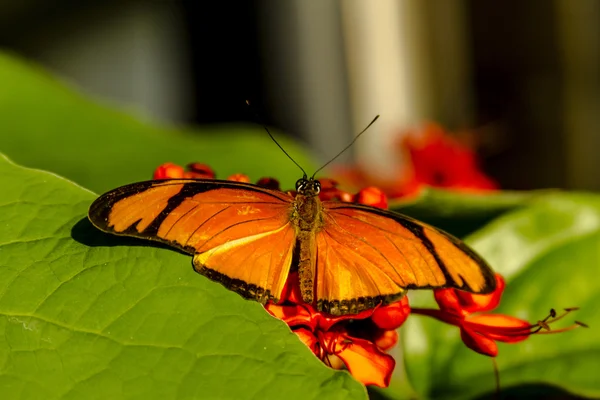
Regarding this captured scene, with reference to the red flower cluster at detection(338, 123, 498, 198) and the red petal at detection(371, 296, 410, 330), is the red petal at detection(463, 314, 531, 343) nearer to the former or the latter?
the red petal at detection(371, 296, 410, 330)

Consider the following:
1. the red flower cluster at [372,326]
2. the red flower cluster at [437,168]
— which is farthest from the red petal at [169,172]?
the red flower cluster at [437,168]

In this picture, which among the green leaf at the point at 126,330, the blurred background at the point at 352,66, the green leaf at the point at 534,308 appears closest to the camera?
the green leaf at the point at 126,330

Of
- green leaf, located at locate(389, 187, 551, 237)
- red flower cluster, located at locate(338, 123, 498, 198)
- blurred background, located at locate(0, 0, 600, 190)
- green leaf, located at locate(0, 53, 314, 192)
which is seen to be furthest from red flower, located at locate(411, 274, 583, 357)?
blurred background, located at locate(0, 0, 600, 190)

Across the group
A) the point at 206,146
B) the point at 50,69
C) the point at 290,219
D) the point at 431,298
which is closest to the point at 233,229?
the point at 290,219

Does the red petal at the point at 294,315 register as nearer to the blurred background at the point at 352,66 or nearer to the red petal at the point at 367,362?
the red petal at the point at 367,362

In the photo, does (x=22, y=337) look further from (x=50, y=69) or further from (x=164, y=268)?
(x=50, y=69)

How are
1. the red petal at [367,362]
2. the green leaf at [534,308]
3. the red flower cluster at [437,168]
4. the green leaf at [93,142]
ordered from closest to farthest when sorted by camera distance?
the red petal at [367,362] → the green leaf at [534,308] → the green leaf at [93,142] → the red flower cluster at [437,168]
